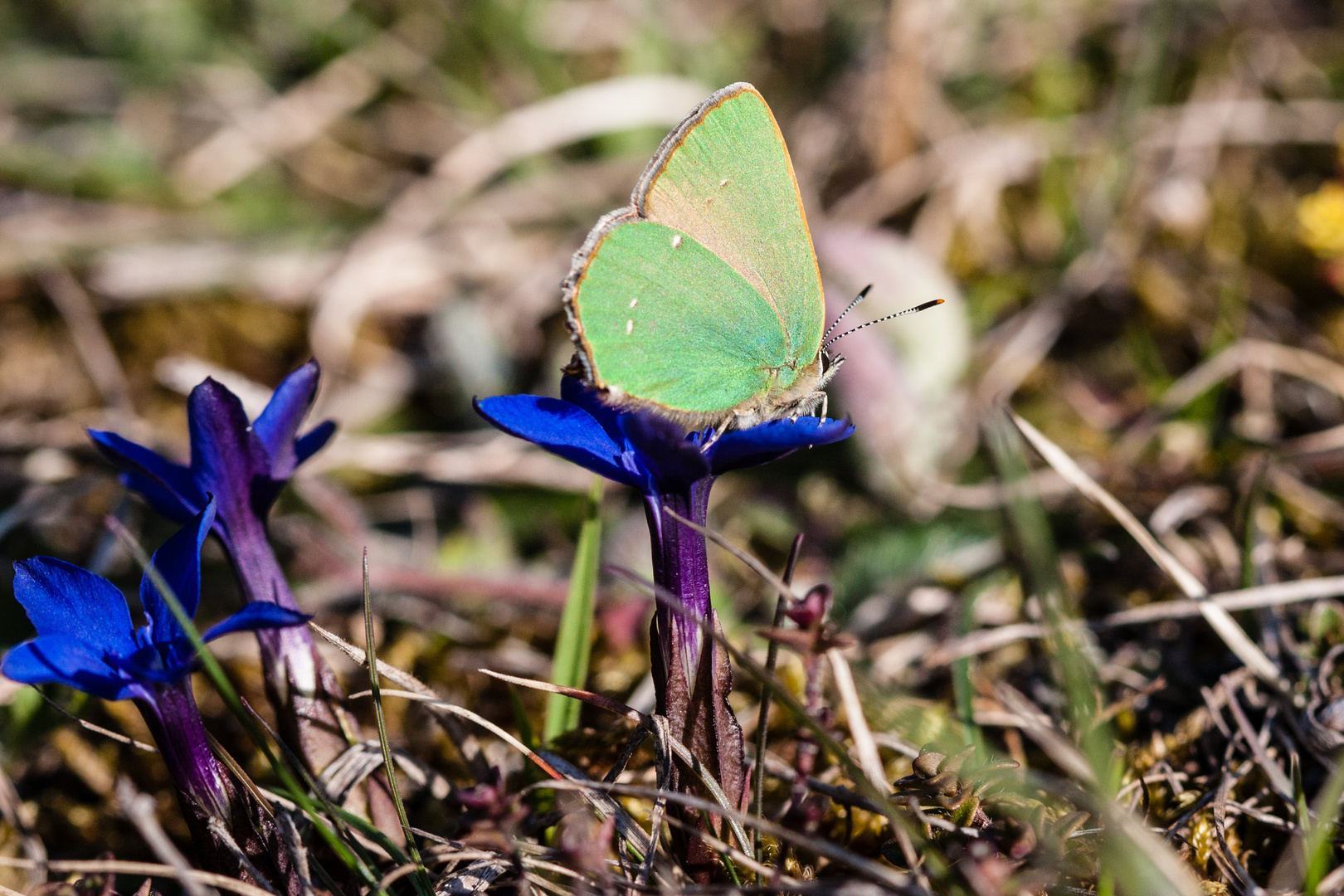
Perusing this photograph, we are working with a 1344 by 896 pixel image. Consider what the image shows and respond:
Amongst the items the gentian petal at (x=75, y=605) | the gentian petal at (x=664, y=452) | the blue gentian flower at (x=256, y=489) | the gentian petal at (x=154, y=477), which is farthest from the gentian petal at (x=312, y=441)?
the gentian petal at (x=664, y=452)

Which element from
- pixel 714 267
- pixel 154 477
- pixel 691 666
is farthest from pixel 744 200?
pixel 154 477

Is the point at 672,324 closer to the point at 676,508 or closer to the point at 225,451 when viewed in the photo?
the point at 676,508

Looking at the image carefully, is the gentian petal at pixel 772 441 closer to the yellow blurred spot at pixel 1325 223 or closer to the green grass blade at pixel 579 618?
the green grass blade at pixel 579 618

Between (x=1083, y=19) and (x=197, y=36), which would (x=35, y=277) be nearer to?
(x=197, y=36)

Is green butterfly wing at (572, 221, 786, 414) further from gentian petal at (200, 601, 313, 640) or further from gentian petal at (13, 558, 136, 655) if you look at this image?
gentian petal at (13, 558, 136, 655)

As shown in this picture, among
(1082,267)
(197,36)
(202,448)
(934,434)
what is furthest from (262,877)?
(197,36)
